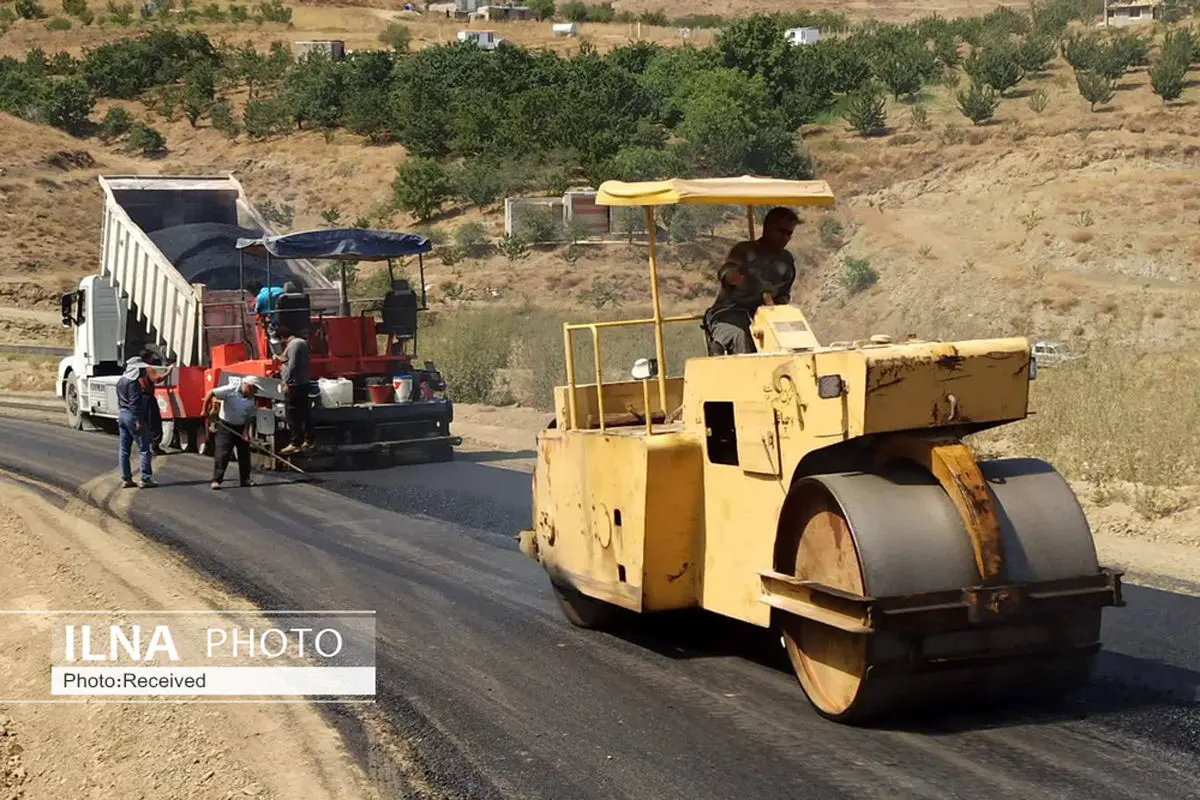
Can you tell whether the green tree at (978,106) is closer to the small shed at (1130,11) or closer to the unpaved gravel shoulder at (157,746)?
the small shed at (1130,11)

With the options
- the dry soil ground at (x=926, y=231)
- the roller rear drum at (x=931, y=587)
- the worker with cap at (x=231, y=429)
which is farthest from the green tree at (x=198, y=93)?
the roller rear drum at (x=931, y=587)

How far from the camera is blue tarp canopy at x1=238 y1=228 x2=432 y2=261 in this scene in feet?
57.4

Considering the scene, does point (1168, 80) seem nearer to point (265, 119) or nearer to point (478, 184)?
point (478, 184)

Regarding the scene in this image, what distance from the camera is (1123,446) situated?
1391cm

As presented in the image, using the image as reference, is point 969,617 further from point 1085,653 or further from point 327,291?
point 327,291

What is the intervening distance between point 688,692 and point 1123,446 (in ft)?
26.8

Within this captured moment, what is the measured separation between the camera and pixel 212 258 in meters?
20.6

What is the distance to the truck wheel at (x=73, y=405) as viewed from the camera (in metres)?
23.1

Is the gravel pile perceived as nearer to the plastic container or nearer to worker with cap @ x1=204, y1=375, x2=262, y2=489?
the plastic container

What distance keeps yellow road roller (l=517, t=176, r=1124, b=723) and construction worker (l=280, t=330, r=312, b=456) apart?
33.0 ft

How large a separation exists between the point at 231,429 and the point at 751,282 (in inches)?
361

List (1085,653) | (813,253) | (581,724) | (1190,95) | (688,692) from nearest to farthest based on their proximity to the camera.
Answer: (1085,653) → (581,724) → (688,692) → (813,253) → (1190,95)

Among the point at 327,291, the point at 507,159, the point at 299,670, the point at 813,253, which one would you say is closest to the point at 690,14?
the point at 507,159

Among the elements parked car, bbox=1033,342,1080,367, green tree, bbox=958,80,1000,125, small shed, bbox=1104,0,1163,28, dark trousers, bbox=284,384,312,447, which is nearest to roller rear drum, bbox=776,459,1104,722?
dark trousers, bbox=284,384,312,447
